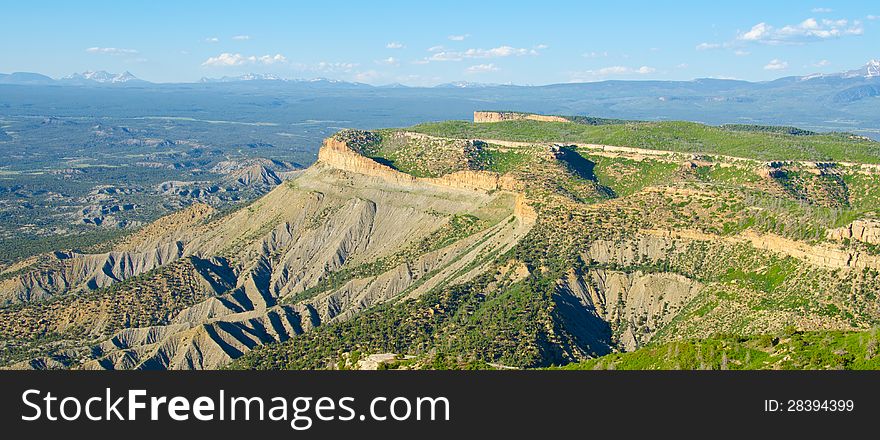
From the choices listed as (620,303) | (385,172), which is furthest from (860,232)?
(385,172)

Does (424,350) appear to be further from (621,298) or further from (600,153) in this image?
(600,153)

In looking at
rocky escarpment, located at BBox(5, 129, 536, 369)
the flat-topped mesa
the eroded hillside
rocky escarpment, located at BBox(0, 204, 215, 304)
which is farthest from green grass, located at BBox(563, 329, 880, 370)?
rocky escarpment, located at BBox(0, 204, 215, 304)

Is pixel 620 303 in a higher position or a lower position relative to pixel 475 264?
lower

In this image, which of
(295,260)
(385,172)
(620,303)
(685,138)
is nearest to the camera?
(620,303)

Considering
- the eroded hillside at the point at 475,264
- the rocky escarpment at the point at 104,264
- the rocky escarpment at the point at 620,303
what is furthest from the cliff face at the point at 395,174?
the rocky escarpment at the point at 620,303

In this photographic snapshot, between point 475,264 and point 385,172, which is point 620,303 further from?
point 385,172

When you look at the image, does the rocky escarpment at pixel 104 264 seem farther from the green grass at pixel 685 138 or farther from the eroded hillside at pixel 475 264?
the green grass at pixel 685 138
